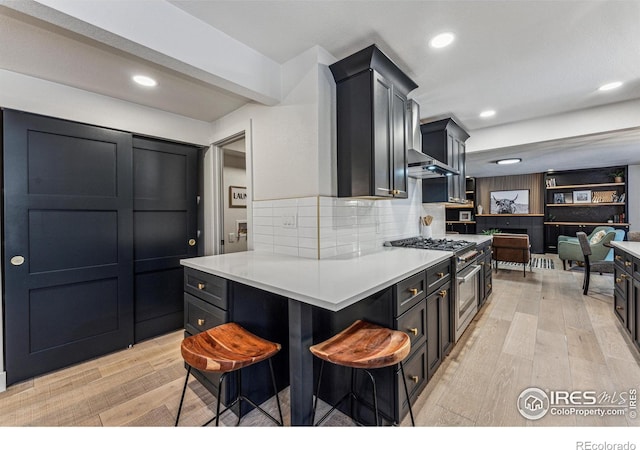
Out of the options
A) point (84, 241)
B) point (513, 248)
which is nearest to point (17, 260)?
point (84, 241)

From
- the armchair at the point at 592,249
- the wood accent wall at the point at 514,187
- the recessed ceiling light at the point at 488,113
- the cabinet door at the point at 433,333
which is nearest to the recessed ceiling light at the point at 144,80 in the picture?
the cabinet door at the point at 433,333

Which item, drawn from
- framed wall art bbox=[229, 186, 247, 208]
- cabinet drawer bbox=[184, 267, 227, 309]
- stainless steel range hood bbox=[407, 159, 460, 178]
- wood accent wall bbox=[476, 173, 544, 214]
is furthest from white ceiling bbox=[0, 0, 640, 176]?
wood accent wall bbox=[476, 173, 544, 214]

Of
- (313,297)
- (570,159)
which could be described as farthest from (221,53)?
(570,159)

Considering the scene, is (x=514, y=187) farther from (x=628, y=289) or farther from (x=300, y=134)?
(x=300, y=134)

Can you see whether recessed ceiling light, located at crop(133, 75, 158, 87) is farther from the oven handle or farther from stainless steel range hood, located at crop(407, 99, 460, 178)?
the oven handle

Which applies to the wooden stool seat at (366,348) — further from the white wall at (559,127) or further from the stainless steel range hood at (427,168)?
the white wall at (559,127)

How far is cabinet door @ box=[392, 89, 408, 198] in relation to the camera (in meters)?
2.23

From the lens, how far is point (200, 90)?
2379 mm

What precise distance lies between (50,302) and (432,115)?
4.34 m

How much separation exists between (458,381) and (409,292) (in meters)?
0.93

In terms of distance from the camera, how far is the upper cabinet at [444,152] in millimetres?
3344

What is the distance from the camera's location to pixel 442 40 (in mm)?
1940
